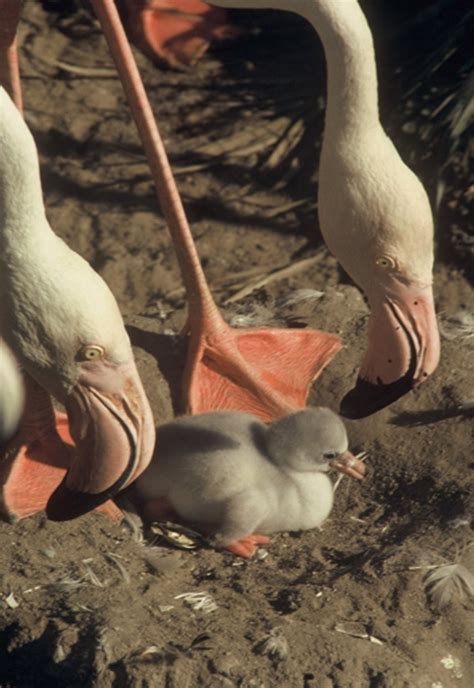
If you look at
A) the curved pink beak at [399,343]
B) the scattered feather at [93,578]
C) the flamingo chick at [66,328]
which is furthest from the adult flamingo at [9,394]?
the curved pink beak at [399,343]

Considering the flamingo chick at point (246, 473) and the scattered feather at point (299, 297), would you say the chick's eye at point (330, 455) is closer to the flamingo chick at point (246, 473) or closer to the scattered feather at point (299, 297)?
the flamingo chick at point (246, 473)

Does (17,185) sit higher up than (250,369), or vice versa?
(17,185)

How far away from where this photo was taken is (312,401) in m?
3.88

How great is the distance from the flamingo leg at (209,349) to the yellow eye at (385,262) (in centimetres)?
59

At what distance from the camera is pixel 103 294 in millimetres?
2980

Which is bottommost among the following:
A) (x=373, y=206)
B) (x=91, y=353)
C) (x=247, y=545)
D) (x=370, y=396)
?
(x=247, y=545)

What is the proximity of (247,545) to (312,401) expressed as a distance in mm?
643

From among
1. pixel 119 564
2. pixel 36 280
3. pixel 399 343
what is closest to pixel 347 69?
pixel 399 343

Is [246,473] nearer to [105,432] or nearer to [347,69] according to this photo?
[105,432]

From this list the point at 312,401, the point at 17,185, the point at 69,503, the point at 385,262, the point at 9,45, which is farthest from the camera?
the point at 312,401

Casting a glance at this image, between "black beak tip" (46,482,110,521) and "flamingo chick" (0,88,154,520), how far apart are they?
1.6 inches

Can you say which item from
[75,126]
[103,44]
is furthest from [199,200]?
[103,44]

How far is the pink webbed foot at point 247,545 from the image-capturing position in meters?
3.32

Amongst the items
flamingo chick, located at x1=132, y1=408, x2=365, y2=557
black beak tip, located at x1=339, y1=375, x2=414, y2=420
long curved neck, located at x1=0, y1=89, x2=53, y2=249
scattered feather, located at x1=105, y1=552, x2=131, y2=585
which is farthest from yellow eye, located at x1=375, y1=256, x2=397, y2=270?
scattered feather, located at x1=105, y1=552, x2=131, y2=585
